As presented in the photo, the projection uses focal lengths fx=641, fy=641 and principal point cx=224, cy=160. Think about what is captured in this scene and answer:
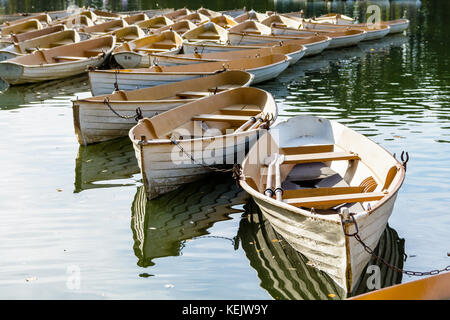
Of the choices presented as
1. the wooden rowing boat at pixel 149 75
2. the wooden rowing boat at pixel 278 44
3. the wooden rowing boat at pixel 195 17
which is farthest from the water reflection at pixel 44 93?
the wooden rowing boat at pixel 195 17

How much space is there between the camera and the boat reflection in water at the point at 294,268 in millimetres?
7609

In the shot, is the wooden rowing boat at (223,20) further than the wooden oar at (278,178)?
Yes

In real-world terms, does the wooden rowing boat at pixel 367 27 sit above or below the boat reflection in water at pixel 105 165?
above

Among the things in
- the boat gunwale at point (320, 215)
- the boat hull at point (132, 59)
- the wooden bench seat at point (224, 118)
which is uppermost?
the boat hull at point (132, 59)

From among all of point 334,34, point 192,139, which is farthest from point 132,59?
point 192,139

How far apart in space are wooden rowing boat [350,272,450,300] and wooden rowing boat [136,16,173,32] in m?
23.0

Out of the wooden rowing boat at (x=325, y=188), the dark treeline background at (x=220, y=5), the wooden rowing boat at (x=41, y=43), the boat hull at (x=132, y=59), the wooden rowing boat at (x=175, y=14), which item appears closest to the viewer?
the wooden rowing boat at (x=325, y=188)

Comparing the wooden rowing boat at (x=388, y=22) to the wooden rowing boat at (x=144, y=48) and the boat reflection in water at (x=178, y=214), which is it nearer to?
the wooden rowing boat at (x=144, y=48)

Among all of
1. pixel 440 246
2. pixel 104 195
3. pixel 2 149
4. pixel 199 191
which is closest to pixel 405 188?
pixel 440 246

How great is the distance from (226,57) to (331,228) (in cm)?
1341

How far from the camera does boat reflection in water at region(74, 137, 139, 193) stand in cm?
1170

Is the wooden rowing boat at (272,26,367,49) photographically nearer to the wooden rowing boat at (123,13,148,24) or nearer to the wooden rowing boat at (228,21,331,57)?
the wooden rowing boat at (228,21,331,57)

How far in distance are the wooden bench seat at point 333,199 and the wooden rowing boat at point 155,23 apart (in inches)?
794

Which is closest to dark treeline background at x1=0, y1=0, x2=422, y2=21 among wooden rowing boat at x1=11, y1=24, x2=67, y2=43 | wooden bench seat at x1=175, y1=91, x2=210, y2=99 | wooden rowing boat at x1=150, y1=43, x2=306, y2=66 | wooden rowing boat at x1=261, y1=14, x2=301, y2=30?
wooden rowing boat at x1=261, y1=14, x2=301, y2=30
